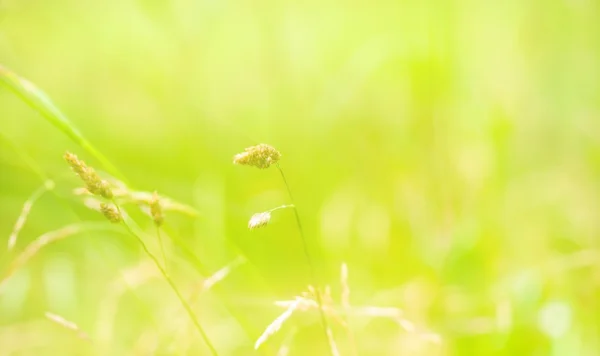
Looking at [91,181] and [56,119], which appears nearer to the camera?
[91,181]

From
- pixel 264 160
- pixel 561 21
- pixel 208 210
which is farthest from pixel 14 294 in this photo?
pixel 561 21

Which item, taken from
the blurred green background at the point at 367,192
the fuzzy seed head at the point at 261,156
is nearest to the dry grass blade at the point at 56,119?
the blurred green background at the point at 367,192

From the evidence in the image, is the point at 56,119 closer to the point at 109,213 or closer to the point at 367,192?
the point at 109,213

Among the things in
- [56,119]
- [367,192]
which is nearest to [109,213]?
[56,119]

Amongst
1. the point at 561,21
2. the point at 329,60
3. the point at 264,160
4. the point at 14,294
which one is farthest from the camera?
the point at 329,60

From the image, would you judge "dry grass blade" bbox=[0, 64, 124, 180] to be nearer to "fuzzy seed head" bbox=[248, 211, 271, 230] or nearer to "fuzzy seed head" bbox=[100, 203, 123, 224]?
"fuzzy seed head" bbox=[100, 203, 123, 224]

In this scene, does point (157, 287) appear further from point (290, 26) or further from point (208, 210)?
point (290, 26)

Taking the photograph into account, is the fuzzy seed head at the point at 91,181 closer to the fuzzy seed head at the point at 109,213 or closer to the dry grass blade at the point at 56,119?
the fuzzy seed head at the point at 109,213

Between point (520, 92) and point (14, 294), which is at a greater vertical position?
point (520, 92)
